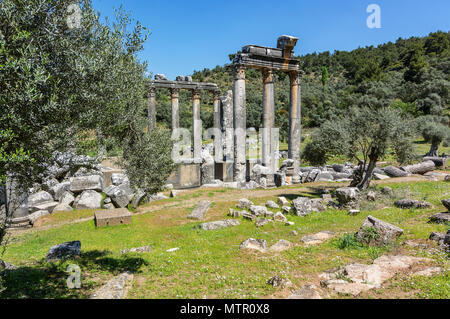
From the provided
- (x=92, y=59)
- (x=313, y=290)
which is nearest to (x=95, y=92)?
(x=92, y=59)

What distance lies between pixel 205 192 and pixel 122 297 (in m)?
13.5

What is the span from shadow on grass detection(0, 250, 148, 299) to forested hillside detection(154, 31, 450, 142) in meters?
38.0

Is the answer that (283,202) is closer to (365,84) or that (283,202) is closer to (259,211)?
(259,211)

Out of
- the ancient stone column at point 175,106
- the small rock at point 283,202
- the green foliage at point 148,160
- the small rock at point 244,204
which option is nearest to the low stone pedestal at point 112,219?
the green foliage at point 148,160

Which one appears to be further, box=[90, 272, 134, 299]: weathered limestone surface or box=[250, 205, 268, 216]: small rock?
box=[250, 205, 268, 216]: small rock

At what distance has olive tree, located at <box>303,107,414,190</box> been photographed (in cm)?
1421

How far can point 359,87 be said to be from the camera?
2516 inches

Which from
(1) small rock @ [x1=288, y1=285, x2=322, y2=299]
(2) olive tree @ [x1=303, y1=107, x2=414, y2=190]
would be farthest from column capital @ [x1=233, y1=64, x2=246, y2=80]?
(1) small rock @ [x1=288, y1=285, x2=322, y2=299]

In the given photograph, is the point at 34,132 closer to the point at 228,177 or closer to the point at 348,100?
the point at 228,177

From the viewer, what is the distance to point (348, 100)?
2176 inches

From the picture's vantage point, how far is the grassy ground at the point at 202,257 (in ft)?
18.7

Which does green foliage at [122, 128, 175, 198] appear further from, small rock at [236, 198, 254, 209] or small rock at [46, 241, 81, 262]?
small rock at [46, 241, 81, 262]

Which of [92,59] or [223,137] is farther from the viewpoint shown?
[223,137]

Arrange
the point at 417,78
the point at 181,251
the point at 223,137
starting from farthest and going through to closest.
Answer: the point at 417,78 < the point at 223,137 < the point at 181,251
